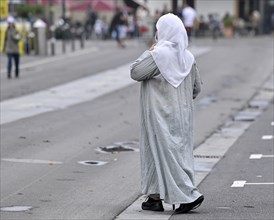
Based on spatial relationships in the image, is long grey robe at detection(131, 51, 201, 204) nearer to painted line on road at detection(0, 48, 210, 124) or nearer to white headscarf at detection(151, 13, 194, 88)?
white headscarf at detection(151, 13, 194, 88)

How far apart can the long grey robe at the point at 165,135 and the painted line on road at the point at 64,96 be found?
9.28 meters

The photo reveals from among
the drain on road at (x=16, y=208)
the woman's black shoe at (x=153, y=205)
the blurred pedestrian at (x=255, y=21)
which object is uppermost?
the woman's black shoe at (x=153, y=205)

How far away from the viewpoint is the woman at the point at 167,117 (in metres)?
9.27

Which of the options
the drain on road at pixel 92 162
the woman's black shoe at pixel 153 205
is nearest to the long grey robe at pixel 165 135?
the woman's black shoe at pixel 153 205

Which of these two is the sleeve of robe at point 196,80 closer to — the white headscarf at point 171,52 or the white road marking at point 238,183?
the white headscarf at point 171,52

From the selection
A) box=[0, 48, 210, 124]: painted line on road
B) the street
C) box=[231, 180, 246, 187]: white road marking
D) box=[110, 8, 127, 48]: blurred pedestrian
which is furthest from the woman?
box=[110, 8, 127, 48]: blurred pedestrian

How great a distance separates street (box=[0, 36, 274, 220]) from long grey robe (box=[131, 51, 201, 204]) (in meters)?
0.32

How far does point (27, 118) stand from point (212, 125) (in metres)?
3.57

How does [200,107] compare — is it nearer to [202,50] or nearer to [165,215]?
[165,215]

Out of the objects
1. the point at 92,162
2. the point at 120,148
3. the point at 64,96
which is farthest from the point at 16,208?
the point at 64,96

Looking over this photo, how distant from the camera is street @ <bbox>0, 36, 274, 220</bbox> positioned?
10234 millimetres

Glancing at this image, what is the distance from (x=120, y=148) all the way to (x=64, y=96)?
9.27 metres

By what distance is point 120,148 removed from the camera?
15.2 m

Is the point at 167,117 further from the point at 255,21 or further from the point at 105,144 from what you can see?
the point at 255,21
